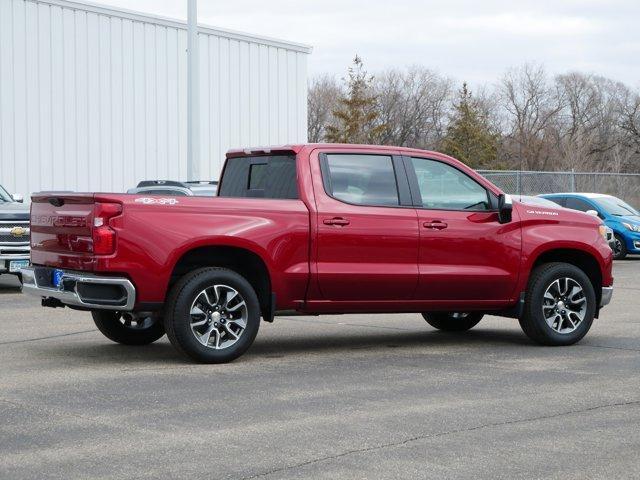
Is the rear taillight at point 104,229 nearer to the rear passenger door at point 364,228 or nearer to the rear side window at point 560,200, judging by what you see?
the rear passenger door at point 364,228

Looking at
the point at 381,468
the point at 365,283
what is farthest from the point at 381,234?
the point at 381,468

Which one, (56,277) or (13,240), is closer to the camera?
(56,277)

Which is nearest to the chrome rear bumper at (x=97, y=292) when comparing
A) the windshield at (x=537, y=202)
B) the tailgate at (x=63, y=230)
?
the tailgate at (x=63, y=230)

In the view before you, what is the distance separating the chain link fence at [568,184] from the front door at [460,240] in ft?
82.1

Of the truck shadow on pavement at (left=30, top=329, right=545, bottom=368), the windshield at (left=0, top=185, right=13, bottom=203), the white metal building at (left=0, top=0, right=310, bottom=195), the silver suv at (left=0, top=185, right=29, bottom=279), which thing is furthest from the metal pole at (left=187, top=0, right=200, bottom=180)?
the truck shadow on pavement at (left=30, top=329, right=545, bottom=368)

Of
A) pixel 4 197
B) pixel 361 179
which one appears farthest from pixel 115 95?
pixel 361 179

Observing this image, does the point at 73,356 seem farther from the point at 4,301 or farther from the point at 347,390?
the point at 4,301

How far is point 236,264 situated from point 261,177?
3.24ft

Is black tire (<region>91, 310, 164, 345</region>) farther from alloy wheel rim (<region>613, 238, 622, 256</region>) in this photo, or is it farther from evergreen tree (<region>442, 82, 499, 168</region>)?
evergreen tree (<region>442, 82, 499, 168</region>)

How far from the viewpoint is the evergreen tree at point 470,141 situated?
238 ft

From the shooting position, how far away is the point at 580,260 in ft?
37.3

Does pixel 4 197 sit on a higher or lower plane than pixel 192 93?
lower

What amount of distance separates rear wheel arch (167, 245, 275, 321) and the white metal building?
1468 centimetres

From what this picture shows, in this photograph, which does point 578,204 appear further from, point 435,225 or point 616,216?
point 435,225
